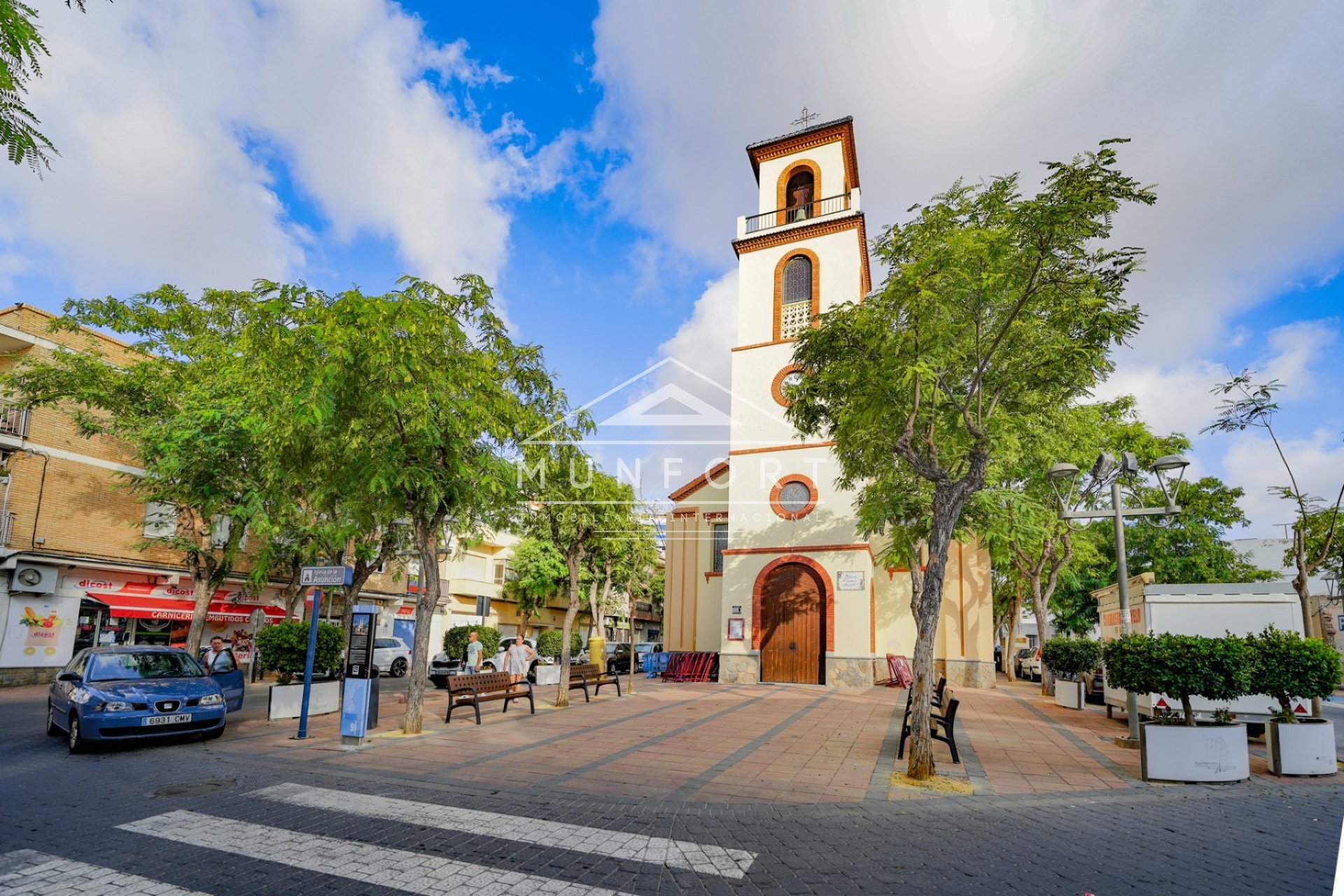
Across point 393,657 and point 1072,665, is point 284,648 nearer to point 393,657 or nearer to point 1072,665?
point 393,657

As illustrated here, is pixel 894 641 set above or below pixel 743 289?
below

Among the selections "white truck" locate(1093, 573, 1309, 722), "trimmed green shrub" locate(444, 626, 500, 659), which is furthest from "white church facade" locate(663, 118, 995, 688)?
"trimmed green shrub" locate(444, 626, 500, 659)

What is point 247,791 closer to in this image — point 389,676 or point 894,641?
point 894,641

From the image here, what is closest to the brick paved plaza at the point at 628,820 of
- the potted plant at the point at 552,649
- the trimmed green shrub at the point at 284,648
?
the trimmed green shrub at the point at 284,648

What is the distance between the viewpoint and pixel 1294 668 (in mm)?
8398

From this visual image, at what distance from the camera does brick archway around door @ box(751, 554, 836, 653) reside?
21422mm

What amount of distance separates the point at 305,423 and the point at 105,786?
4459 millimetres

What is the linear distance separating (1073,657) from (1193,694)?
10149 millimetres

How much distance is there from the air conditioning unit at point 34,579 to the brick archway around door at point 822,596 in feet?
64.9

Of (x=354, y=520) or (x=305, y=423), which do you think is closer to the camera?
(x=305, y=423)

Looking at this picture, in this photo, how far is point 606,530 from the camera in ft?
52.3

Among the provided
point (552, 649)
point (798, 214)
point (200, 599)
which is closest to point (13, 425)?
point (200, 599)

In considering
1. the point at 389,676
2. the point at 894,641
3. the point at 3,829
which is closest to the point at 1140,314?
the point at 3,829

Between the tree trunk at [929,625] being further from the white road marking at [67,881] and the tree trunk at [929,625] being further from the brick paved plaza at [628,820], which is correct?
the white road marking at [67,881]
